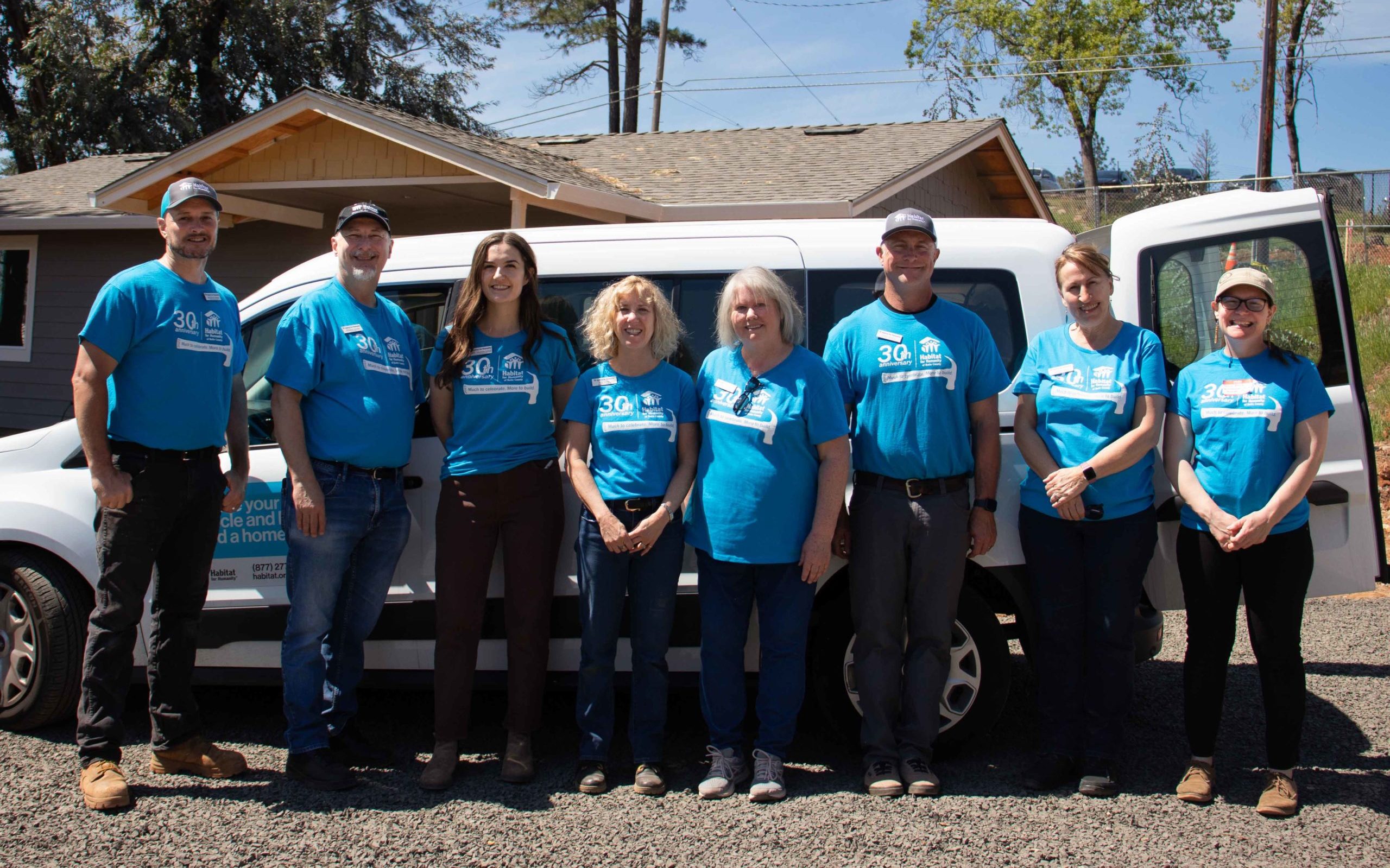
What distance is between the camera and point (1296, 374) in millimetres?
3516

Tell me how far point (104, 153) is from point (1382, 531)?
24.4 meters

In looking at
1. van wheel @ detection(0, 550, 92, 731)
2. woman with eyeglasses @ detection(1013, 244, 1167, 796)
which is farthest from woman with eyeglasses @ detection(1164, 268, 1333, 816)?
van wheel @ detection(0, 550, 92, 731)

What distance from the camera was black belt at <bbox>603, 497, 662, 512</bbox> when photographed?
12.0 ft

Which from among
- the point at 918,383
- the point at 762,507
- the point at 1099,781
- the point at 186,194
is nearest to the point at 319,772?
the point at 762,507

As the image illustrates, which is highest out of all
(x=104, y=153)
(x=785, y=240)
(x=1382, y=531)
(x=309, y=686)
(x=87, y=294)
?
(x=104, y=153)

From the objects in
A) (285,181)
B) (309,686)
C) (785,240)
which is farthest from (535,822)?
(285,181)

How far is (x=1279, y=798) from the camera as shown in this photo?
3.50 meters

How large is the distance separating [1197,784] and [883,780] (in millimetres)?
1056

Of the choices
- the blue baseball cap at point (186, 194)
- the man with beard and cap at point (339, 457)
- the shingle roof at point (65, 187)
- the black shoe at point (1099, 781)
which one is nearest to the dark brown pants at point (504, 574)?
the man with beard and cap at point (339, 457)

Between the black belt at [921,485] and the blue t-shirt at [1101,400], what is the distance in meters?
0.31

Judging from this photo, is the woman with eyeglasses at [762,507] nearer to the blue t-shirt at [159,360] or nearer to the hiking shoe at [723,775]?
the hiking shoe at [723,775]

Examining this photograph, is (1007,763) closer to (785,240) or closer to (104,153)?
(785,240)

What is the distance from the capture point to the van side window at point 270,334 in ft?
13.4

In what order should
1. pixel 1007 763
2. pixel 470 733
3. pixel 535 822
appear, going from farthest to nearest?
pixel 470 733
pixel 1007 763
pixel 535 822
